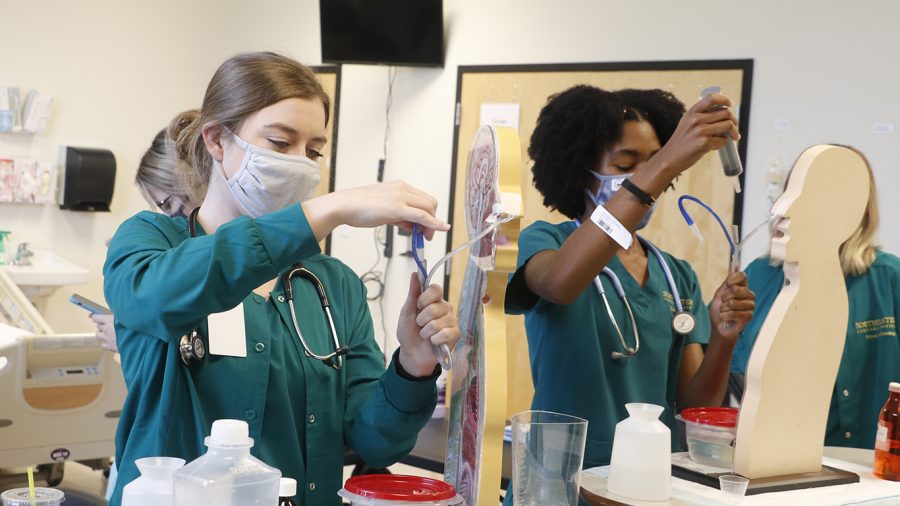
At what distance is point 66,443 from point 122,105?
2.59 metres

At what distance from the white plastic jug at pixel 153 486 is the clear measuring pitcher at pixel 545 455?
1.55 feet

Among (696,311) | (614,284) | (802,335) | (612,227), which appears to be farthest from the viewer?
(696,311)

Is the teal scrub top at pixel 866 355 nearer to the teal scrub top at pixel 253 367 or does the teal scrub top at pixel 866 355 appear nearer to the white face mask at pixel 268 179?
the teal scrub top at pixel 253 367

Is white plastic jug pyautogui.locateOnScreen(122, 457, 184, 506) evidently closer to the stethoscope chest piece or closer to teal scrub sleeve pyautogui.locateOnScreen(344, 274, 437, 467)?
the stethoscope chest piece

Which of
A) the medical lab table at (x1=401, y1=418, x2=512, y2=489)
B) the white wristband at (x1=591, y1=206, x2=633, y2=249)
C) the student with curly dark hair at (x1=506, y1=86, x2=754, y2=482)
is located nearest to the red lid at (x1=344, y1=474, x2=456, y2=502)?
the white wristband at (x1=591, y1=206, x2=633, y2=249)

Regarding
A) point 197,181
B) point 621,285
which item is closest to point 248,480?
point 197,181

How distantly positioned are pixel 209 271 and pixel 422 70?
4.42 meters

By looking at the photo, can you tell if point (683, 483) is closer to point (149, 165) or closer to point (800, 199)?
point (800, 199)

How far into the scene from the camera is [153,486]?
1.02 meters

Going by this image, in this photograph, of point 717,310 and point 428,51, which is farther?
point 428,51

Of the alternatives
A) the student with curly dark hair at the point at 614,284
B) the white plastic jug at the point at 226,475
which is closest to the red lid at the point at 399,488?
the white plastic jug at the point at 226,475

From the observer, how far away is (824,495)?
1.57 metres

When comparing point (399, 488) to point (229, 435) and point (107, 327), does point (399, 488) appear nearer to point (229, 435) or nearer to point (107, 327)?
point (229, 435)

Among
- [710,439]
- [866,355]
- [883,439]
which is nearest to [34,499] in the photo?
[710,439]
